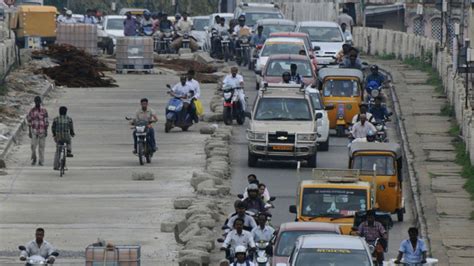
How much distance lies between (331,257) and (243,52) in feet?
130

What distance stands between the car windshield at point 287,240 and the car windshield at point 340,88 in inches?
805

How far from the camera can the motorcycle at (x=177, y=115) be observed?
144ft

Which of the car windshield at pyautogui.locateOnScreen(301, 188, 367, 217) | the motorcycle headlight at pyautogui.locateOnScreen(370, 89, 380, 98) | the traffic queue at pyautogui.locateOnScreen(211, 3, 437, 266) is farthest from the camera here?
the motorcycle headlight at pyautogui.locateOnScreen(370, 89, 380, 98)

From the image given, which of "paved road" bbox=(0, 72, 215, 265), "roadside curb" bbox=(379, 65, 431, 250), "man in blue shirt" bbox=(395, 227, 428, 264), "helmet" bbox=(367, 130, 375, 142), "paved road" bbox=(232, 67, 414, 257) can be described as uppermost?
"helmet" bbox=(367, 130, 375, 142)

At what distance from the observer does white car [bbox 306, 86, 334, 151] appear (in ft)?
136

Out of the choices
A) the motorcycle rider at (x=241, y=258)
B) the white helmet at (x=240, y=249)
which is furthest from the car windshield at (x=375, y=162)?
the motorcycle rider at (x=241, y=258)

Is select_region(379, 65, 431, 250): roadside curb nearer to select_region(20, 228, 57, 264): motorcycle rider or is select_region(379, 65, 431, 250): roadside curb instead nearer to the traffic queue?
the traffic queue

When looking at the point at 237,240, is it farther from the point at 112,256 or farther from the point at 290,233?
the point at 112,256

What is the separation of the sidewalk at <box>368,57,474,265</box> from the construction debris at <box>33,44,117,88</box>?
9273 mm

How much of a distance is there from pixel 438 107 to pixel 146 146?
12333mm

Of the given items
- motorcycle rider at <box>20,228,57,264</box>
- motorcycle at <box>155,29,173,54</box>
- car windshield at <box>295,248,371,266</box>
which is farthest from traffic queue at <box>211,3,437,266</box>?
motorcycle at <box>155,29,173,54</box>

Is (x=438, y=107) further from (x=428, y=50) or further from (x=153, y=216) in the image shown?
(x=153, y=216)

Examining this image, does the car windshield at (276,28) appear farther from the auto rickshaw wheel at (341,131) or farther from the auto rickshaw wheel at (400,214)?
the auto rickshaw wheel at (400,214)

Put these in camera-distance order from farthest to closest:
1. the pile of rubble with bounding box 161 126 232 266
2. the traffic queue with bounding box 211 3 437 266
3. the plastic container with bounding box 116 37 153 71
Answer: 1. the plastic container with bounding box 116 37 153 71
2. the pile of rubble with bounding box 161 126 232 266
3. the traffic queue with bounding box 211 3 437 266
